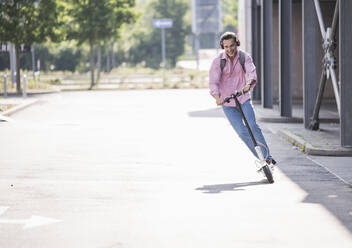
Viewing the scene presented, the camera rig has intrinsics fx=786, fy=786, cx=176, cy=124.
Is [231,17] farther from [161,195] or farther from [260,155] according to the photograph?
[161,195]

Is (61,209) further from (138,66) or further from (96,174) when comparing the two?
(138,66)

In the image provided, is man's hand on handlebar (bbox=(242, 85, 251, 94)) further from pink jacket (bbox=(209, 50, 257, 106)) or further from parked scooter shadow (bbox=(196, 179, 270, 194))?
parked scooter shadow (bbox=(196, 179, 270, 194))

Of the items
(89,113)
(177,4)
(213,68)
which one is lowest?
(89,113)

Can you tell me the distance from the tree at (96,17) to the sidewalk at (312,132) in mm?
23365

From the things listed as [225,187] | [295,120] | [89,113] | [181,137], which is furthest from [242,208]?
[89,113]

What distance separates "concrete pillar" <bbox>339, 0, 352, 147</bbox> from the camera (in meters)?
12.1

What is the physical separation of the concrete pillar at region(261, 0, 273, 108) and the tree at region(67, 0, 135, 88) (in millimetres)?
23194

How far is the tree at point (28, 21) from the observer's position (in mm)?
36375

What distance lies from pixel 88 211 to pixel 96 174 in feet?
8.99

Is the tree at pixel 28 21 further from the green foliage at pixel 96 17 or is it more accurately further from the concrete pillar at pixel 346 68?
the concrete pillar at pixel 346 68

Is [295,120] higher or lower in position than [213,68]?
lower

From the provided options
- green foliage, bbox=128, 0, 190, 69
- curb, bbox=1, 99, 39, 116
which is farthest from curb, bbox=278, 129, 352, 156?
green foliage, bbox=128, 0, 190, 69

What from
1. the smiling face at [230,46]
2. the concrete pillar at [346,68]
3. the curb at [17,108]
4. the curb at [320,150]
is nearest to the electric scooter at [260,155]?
the smiling face at [230,46]

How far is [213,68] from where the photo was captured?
9430 millimetres
